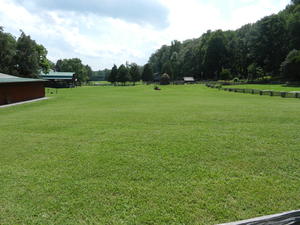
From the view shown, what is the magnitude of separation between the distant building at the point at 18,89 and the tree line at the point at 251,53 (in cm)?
4409

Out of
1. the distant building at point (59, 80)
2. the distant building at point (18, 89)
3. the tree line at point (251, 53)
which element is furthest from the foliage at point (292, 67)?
the distant building at point (59, 80)

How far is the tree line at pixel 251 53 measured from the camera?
51250mm

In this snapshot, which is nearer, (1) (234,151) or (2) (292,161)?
(2) (292,161)

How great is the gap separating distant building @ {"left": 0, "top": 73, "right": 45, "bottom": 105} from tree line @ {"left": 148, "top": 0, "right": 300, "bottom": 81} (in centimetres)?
4409

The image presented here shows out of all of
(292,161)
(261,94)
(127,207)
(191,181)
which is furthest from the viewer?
(261,94)

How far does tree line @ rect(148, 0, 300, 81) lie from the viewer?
168 feet

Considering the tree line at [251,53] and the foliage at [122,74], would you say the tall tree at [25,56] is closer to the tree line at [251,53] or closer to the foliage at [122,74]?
the foliage at [122,74]

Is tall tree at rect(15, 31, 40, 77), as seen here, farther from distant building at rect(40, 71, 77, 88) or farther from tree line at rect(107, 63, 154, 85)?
tree line at rect(107, 63, 154, 85)

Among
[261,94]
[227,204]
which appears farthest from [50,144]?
[261,94]

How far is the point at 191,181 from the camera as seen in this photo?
4176mm

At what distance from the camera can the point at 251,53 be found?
60.8m

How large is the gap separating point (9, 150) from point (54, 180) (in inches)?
120

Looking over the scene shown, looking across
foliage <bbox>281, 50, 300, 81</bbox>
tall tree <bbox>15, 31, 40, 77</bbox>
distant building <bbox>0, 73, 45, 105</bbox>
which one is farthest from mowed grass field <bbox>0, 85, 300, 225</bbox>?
foliage <bbox>281, 50, 300, 81</bbox>

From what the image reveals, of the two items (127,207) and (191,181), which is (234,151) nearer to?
(191,181)
